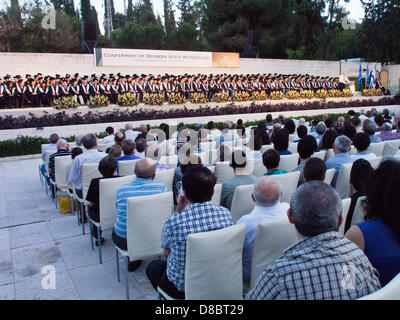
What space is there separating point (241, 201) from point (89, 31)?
1865cm

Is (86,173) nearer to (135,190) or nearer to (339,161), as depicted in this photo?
(135,190)

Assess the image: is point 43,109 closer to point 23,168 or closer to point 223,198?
point 23,168

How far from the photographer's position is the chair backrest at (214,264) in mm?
1933

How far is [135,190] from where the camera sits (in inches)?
124

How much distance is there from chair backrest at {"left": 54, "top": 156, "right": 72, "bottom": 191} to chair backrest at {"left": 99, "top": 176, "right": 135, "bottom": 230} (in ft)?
6.54

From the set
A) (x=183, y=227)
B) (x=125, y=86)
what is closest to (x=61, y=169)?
(x=183, y=227)

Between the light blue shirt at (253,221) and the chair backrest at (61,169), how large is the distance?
3.61 meters

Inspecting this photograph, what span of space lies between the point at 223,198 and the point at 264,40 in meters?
28.1

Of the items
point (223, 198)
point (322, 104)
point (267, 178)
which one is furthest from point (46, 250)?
point (322, 104)

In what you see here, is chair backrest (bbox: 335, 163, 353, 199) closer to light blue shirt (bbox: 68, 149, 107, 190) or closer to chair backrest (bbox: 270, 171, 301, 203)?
chair backrest (bbox: 270, 171, 301, 203)

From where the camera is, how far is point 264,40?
95.6 ft

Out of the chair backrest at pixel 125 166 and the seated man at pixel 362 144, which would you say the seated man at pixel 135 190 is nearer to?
the chair backrest at pixel 125 166

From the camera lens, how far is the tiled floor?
122 inches

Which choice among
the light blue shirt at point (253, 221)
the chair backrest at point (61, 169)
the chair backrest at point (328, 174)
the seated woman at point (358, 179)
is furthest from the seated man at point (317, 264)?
the chair backrest at point (61, 169)
